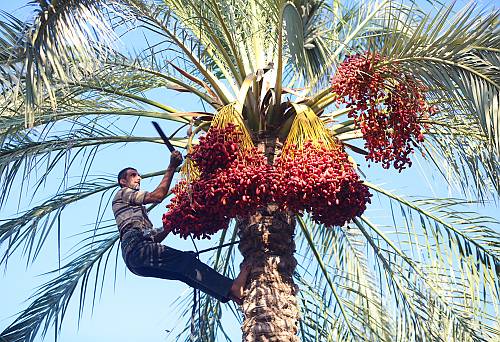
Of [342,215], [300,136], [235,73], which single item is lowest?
[342,215]

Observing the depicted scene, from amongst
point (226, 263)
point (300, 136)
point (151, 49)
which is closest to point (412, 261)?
point (226, 263)

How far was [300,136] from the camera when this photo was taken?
5.53 meters

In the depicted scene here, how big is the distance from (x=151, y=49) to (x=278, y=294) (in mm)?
2057

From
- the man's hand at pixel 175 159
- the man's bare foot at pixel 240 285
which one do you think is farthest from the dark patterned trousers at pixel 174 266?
the man's hand at pixel 175 159

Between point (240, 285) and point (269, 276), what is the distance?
215 mm

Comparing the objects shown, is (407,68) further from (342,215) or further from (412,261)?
(412,261)

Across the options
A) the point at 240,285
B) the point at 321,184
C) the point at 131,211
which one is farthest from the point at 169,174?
the point at 321,184

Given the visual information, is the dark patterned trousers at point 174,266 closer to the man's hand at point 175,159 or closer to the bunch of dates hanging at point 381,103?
the man's hand at point 175,159

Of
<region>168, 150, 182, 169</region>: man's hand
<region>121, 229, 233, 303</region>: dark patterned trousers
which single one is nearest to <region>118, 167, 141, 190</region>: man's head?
<region>121, 229, 233, 303</region>: dark patterned trousers

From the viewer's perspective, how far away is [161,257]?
600cm

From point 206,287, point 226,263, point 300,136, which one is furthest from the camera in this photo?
point 226,263

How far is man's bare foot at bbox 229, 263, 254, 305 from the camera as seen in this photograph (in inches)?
224

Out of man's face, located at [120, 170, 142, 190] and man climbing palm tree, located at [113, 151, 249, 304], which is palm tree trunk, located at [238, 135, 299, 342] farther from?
man's face, located at [120, 170, 142, 190]

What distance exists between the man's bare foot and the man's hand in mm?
814
